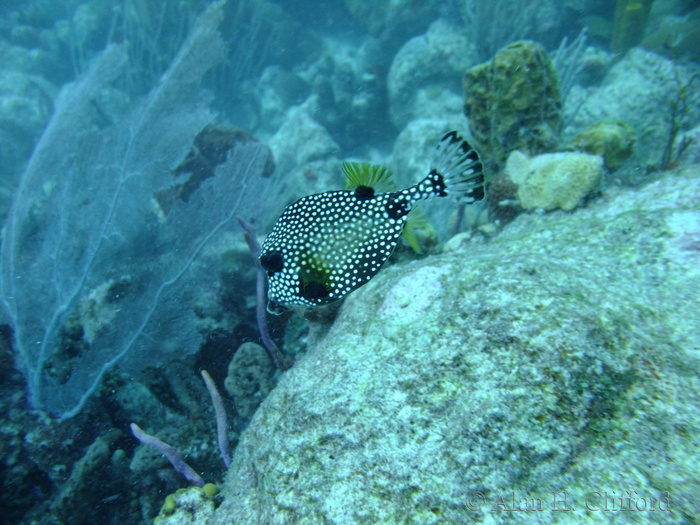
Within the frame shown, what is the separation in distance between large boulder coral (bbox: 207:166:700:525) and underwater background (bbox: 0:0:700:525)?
0.01m

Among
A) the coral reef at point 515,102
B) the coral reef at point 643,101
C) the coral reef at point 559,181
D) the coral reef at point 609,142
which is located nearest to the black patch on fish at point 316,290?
the coral reef at point 559,181

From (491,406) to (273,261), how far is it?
1.70 m

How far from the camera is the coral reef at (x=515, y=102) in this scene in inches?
185

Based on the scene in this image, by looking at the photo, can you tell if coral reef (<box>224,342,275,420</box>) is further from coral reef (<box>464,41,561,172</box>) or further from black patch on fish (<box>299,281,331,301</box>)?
coral reef (<box>464,41,561,172</box>)

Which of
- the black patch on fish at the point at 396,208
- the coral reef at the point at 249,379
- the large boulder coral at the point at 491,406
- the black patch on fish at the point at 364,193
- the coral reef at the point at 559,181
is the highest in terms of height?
the black patch on fish at the point at 364,193

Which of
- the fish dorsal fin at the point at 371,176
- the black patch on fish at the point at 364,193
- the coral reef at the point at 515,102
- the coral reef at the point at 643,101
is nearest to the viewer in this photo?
the black patch on fish at the point at 364,193

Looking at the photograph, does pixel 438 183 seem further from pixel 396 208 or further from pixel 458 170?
pixel 396 208

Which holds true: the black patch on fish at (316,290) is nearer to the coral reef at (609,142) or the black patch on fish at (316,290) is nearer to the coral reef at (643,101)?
the coral reef at (609,142)

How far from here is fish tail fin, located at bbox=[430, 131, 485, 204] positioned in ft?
8.39

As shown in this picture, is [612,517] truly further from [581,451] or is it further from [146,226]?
[146,226]

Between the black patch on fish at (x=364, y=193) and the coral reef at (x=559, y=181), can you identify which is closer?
the black patch on fish at (x=364, y=193)

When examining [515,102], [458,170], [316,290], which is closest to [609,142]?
[515,102]

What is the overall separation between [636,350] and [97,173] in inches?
292

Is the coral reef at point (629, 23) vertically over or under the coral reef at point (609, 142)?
over
